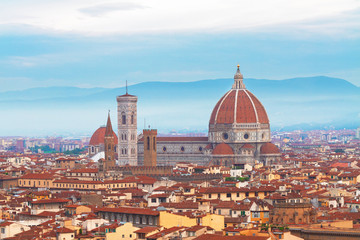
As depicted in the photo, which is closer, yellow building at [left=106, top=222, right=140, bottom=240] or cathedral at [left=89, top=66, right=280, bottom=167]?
yellow building at [left=106, top=222, right=140, bottom=240]

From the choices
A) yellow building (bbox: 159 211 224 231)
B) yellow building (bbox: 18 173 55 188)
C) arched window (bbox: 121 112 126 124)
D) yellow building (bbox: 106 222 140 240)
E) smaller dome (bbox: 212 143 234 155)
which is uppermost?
arched window (bbox: 121 112 126 124)

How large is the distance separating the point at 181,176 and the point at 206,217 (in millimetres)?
45768

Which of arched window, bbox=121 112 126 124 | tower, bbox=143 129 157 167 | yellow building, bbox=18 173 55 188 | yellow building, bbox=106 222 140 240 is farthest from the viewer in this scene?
arched window, bbox=121 112 126 124

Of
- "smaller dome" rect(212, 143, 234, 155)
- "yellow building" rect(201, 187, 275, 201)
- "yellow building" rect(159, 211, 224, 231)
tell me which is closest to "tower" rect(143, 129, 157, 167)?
"smaller dome" rect(212, 143, 234, 155)

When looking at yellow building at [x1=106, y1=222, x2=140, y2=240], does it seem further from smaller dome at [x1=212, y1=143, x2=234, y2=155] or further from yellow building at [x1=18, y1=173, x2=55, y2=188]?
Answer: smaller dome at [x1=212, y1=143, x2=234, y2=155]

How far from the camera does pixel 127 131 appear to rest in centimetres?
13712

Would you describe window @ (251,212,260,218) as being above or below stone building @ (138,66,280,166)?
below

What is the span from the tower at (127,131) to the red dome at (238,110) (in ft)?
36.4

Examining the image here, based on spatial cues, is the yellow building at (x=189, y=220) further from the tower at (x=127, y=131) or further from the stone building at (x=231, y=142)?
the tower at (x=127, y=131)

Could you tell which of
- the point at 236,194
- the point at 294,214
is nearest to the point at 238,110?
the point at 236,194

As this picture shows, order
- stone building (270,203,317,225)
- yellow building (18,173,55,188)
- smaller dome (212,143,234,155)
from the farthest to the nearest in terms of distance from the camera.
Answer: smaller dome (212,143,234,155), yellow building (18,173,55,188), stone building (270,203,317,225)

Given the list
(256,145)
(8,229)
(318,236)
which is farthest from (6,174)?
(318,236)

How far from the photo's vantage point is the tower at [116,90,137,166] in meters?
136

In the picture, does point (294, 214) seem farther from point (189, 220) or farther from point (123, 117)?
point (123, 117)
